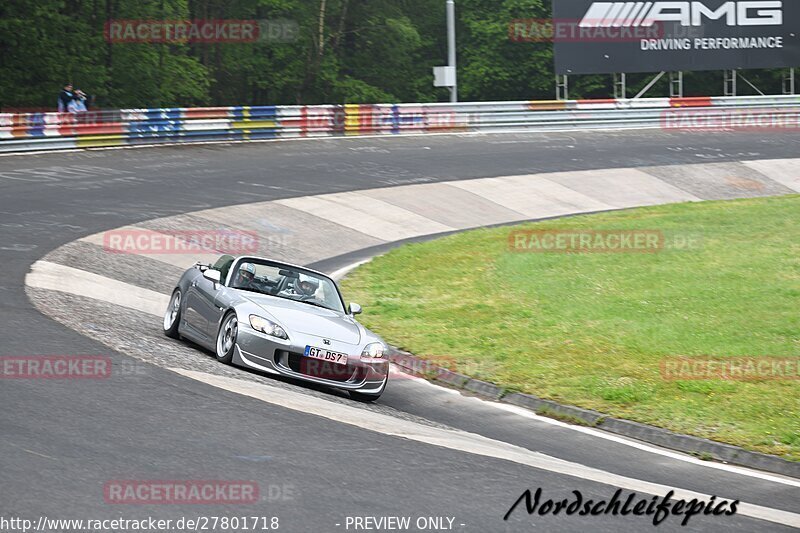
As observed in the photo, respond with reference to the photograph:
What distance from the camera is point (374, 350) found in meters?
11.3

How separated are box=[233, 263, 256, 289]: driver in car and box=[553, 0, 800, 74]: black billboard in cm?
2958

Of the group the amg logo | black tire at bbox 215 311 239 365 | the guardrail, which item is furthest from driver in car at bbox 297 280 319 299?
the amg logo

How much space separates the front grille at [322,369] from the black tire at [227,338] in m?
0.62

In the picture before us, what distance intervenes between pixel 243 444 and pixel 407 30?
48.0 m

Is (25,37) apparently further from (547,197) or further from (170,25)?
(547,197)

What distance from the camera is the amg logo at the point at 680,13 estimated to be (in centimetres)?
4019

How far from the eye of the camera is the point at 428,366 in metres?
13.3

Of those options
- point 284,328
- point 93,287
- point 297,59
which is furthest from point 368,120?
point 284,328

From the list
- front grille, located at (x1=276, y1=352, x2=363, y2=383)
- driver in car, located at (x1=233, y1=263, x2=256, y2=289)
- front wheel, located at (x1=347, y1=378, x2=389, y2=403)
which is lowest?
front wheel, located at (x1=347, y1=378, x2=389, y2=403)

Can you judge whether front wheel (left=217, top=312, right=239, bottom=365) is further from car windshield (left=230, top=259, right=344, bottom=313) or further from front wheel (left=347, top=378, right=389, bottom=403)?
front wheel (left=347, top=378, right=389, bottom=403)

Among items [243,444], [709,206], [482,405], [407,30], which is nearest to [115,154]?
[709,206]

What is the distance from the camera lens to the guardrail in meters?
28.5

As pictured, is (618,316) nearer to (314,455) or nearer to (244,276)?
(244,276)


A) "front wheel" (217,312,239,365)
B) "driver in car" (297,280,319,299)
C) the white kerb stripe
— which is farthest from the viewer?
the white kerb stripe
